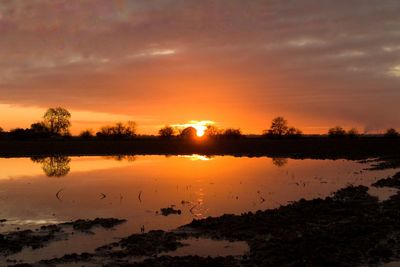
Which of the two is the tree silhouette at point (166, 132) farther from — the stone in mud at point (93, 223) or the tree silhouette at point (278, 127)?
the stone in mud at point (93, 223)

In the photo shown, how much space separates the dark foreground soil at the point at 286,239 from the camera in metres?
11.8

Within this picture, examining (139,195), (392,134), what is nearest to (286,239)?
(139,195)

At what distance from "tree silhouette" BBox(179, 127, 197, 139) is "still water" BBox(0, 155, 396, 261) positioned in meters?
131

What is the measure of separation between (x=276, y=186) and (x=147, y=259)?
1752 centimetres

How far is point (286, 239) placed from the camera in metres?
13.7

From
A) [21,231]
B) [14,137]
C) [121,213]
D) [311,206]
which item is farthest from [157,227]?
[14,137]

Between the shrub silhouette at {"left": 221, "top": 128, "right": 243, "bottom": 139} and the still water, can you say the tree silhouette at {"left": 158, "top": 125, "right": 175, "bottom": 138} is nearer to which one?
the shrub silhouette at {"left": 221, "top": 128, "right": 243, "bottom": 139}

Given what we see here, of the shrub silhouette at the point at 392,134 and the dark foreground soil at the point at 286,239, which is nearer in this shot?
the dark foreground soil at the point at 286,239

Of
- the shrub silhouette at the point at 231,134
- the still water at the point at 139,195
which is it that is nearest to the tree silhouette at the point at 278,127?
the shrub silhouette at the point at 231,134

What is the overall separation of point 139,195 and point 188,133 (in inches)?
5792

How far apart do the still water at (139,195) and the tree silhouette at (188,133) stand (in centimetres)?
13147

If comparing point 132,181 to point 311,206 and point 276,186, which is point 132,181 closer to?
point 276,186

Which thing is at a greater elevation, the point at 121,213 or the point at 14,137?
the point at 14,137

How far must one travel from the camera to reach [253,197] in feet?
76.7
